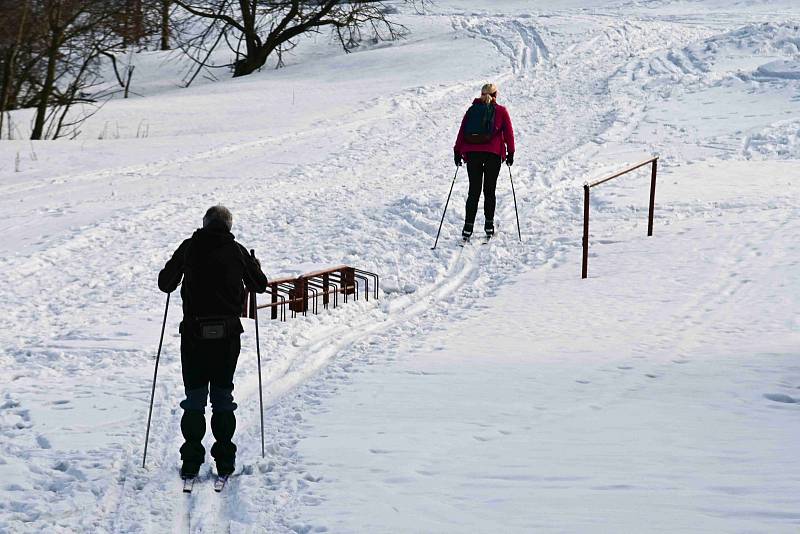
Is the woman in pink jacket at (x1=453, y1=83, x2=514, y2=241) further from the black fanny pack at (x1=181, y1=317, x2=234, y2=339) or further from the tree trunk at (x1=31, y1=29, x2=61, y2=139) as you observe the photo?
the tree trunk at (x1=31, y1=29, x2=61, y2=139)

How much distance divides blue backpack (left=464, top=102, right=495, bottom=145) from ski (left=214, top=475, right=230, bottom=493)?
6728 millimetres

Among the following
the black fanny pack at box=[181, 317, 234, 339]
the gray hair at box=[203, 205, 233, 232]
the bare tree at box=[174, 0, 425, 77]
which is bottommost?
the black fanny pack at box=[181, 317, 234, 339]

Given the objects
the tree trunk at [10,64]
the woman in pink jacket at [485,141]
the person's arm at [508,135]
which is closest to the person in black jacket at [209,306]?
the woman in pink jacket at [485,141]

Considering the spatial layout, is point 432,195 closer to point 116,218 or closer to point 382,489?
point 116,218

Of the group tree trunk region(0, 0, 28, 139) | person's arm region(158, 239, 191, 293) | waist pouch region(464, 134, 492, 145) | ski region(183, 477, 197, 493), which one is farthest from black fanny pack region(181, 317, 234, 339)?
tree trunk region(0, 0, 28, 139)

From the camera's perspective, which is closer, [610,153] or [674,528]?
[674,528]

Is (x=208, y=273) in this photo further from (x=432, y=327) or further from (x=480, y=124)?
(x=480, y=124)

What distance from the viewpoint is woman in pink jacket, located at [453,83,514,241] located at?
12055mm

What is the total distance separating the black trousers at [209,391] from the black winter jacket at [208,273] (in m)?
0.17

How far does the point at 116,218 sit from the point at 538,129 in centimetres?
913

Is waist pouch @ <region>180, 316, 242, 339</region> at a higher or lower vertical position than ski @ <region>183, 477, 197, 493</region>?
higher

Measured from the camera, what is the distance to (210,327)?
237 inches

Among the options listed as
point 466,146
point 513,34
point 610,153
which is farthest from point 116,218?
point 513,34

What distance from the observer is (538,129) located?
65.9 feet
